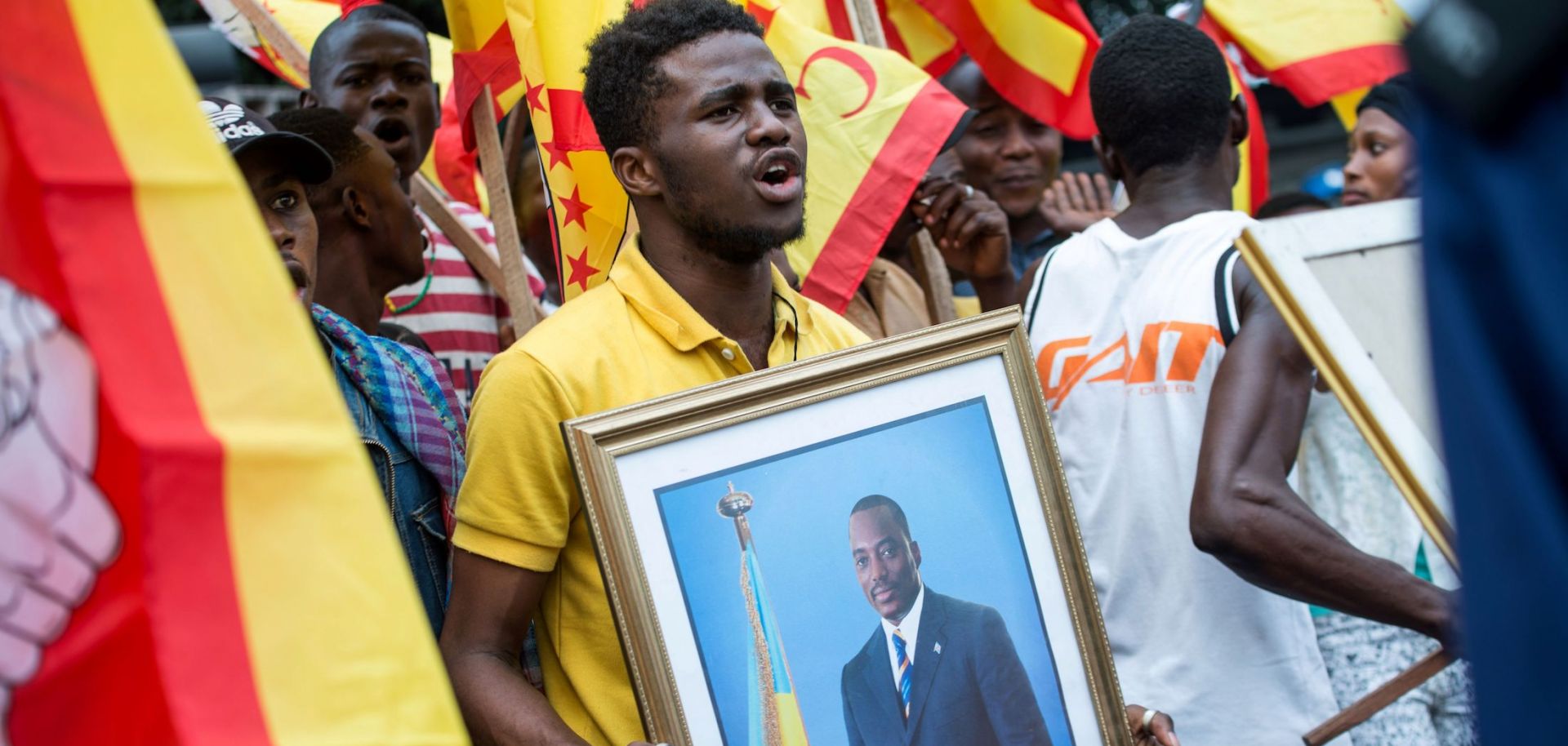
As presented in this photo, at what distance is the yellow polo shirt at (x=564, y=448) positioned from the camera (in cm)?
245

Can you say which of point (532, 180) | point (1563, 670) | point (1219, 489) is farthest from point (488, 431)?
point (532, 180)

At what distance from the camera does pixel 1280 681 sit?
3.37 meters

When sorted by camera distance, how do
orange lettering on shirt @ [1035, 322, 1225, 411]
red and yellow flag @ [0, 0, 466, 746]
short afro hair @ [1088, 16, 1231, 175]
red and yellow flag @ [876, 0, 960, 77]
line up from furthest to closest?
red and yellow flag @ [876, 0, 960, 77] → short afro hair @ [1088, 16, 1231, 175] → orange lettering on shirt @ [1035, 322, 1225, 411] → red and yellow flag @ [0, 0, 466, 746]

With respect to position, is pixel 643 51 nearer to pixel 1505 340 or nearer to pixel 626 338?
pixel 626 338

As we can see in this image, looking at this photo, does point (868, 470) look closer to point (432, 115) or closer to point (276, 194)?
point (276, 194)

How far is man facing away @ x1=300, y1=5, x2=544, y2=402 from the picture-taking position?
486cm

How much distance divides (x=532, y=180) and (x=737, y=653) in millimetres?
4411

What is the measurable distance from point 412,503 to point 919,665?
105 centimetres

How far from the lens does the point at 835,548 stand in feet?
7.96

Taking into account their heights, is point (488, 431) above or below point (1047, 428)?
above

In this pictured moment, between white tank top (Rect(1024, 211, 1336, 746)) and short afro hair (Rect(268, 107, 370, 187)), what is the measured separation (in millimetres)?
1849

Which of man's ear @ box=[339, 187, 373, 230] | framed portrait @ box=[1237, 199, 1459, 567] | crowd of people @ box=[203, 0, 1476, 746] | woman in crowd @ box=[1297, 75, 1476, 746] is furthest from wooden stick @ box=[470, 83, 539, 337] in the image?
woman in crowd @ box=[1297, 75, 1476, 746]

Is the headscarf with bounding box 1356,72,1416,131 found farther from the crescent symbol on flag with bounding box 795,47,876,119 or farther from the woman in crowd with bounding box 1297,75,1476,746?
the crescent symbol on flag with bounding box 795,47,876,119

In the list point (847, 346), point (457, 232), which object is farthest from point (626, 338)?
point (457, 232)
